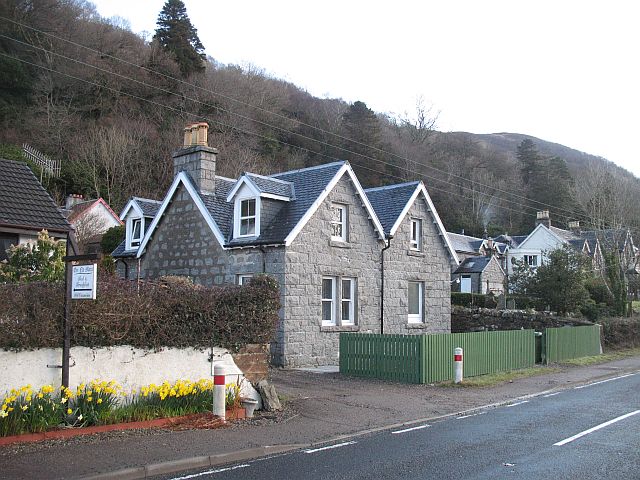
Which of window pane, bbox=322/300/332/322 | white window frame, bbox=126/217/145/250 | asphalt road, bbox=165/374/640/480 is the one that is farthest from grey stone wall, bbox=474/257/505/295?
asphalt road, bbox=165/374/640/480

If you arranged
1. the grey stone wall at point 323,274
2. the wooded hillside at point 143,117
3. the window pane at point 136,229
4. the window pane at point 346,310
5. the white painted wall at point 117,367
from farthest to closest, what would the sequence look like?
the wooded hillside at point 143,117 → the window pane at point 136,229 → the window pane at point 346,310 → the grey stone wall at point 323,274 → the white painted wall at point 117,367

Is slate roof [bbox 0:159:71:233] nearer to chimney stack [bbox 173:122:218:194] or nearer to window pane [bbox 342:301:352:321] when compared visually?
chimney stack [bbox 173:122:218:194]

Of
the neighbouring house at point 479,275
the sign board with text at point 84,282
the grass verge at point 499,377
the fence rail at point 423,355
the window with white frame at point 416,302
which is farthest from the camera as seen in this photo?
the neighbouring house at point 479,275

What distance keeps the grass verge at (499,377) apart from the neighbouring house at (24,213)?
38.4 ft

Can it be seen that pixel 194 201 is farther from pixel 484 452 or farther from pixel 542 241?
pixel 542 241

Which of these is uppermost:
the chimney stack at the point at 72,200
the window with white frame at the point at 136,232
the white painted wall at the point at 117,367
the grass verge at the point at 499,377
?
the chimney stack at the point at 72,200

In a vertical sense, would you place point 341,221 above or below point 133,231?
above

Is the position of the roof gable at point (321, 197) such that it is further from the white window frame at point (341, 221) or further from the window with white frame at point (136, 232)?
the window with white frame at point (136, 232)

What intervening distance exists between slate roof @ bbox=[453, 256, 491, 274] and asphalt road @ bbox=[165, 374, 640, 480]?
156 feet

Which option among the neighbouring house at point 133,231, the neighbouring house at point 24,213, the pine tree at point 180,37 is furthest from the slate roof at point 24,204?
the pine tree at point 180,37

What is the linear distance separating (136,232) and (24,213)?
954 cm

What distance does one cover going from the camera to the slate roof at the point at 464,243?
68450 millimetres

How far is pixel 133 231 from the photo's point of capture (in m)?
27.9

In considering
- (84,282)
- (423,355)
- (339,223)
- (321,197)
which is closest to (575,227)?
(339,223)
